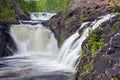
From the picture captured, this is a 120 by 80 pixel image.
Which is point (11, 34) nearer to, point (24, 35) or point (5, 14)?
point (24, 35)

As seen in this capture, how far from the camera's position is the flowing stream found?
54.4ft

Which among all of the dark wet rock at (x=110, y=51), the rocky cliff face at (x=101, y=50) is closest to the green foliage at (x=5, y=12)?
the rocky cliff face at (x=101, y=50)

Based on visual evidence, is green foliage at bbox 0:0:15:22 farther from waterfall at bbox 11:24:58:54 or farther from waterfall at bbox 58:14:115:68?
waterfall at bbox 58:14:115:68

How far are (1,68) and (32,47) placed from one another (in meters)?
9.07

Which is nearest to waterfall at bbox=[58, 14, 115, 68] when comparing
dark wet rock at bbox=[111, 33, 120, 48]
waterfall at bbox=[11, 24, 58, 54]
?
dark wet rock at bbox=[111, 33, 120, 48]

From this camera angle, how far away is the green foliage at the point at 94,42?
1398 cm

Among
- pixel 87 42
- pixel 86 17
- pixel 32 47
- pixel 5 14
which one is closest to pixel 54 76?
pixel 87 42

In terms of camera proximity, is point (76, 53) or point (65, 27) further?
point (65, 27)

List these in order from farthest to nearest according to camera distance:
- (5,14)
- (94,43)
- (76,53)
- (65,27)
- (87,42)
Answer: (5,14) → (65,27) → (76,53) → (87,42) → (94,43)

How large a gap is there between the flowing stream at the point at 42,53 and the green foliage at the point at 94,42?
184 centimetres

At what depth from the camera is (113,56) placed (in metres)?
11.6

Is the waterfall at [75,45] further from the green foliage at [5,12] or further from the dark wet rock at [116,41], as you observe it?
the green foliage at [5,12]

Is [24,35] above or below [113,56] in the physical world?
above

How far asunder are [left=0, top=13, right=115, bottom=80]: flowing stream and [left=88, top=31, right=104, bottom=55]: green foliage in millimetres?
1841
